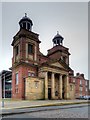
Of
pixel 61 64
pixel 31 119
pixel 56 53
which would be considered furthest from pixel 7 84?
pixel 31 119

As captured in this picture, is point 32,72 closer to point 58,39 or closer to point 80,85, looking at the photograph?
point 58,39

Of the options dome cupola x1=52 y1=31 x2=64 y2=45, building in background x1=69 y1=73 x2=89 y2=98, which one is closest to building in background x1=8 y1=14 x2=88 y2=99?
dome cupola x1=52 y1=31 x2=64 y2=45

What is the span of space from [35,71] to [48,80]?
4846mm

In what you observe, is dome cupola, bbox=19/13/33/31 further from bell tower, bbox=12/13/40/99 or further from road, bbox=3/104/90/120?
road, bbox=3/104/90/120

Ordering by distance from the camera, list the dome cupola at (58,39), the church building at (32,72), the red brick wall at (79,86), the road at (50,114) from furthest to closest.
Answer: the red brick wall at (79,86)
the dome cupola at (58,39)
the church building at (32,72)
the road at (50,114)

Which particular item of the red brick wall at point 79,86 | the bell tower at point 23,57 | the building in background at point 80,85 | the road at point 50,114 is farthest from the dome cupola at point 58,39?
the road at point 50,114

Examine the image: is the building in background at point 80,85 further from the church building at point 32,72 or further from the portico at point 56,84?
the church building at point 32,72

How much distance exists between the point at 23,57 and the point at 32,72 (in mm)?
5127

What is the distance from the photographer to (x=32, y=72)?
173 ft

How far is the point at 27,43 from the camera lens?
5344 centimetres

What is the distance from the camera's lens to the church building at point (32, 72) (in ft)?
163

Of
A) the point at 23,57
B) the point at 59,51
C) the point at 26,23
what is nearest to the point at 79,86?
the point at 59,51

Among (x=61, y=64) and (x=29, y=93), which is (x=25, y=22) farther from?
(x=29, y=93)

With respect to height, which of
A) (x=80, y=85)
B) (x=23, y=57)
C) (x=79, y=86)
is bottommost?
(x=79, y=86)
